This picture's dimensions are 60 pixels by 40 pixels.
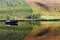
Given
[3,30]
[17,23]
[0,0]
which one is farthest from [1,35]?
[0,0]

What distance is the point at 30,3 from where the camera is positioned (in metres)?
2.04

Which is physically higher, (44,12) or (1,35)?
(44,12)

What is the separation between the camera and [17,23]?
6.51ft

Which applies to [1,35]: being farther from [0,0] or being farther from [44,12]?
[44,12]

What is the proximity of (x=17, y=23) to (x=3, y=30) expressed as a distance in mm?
149

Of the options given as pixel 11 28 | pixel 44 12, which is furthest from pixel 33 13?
pixel 11 28

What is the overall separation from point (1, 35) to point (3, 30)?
0.05 m

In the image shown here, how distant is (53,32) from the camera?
6.57 ft

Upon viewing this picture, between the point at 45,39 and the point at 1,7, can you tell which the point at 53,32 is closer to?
the point at 45,39

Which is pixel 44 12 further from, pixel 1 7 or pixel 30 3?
pixel 1 7

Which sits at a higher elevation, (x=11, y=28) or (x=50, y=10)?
(x=50, y=10)

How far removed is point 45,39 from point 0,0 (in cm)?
57

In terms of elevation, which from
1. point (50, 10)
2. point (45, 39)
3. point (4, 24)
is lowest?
point (45, 39)

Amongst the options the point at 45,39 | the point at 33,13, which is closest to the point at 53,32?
the point at 45,39
